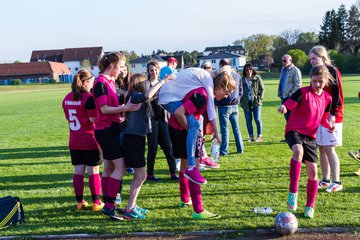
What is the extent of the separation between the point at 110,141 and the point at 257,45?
107m

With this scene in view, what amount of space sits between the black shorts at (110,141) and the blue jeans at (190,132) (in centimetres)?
79

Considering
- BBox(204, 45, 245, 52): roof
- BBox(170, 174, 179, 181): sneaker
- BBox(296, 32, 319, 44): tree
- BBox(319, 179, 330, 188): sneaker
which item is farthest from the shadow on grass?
BBox(204, 45, 245, 52): roof

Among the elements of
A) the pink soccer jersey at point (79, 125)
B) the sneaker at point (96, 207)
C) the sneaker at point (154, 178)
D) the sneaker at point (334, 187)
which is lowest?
the sneaker at point (154, 178)

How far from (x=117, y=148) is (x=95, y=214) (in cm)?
111

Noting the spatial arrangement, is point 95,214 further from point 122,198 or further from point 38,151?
point 38,151

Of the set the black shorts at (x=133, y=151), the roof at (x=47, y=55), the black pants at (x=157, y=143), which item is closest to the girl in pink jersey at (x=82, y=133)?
the black shorts at (x=133, y=151)

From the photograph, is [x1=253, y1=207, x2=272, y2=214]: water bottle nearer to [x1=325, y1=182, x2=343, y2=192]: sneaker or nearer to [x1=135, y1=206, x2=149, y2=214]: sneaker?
[x1=325, y1=182, x2=343, y2=192]: sneaker

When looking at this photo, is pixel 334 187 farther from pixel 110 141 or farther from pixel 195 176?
pixel 110 141

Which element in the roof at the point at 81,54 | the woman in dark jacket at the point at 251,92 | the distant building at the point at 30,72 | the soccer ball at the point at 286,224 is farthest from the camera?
the roof at the point at 81,54

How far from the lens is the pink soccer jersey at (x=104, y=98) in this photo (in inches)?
179

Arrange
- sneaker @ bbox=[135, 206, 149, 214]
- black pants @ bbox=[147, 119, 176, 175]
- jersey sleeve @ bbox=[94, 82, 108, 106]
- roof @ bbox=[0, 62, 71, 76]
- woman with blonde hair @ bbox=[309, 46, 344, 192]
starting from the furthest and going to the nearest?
roof @ bbox=[0, 62, 71, 76] < black pants @ bbox=[147, 119, 176, 175] < woman with blonde hair @ bbox=[309, 46, 344, 192] < sneaker @ bbox=[135, 206, 149, 214] < jersey sleeve @ bbox=[94, 82, 108, 106]

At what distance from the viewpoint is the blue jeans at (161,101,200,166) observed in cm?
458

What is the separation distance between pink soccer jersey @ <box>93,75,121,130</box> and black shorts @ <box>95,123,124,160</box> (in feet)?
0.22

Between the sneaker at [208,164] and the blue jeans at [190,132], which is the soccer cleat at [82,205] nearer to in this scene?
the blue jeans at [190,132]
